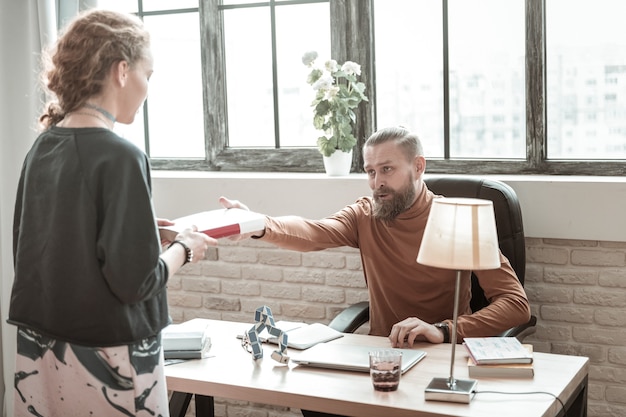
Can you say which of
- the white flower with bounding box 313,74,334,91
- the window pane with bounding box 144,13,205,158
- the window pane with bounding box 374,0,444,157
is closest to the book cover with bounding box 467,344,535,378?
the window pane with bounding box 374,0,444,157

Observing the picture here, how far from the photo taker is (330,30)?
3.58m

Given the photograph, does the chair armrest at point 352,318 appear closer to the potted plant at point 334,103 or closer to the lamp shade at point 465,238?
the potted plant at point 334,103

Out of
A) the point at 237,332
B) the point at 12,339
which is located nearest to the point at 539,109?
the point at 237,332

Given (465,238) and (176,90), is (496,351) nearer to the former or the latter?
(465,238)

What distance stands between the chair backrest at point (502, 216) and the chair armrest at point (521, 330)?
0.50ft

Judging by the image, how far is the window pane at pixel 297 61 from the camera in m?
3.63

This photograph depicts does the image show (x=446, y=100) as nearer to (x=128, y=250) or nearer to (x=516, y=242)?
(x=516, y=242)

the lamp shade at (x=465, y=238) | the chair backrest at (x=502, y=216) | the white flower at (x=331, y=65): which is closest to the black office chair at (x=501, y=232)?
the chair backrest at (x=502, y=216)

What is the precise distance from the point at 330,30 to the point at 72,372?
2.12m

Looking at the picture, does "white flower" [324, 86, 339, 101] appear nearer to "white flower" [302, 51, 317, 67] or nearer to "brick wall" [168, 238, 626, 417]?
"white flower" [302, 51, 317, 67]

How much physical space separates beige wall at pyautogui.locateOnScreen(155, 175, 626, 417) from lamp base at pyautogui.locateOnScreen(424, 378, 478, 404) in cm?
115

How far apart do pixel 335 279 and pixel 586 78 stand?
1241 millimetres

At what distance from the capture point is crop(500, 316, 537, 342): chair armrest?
271cm

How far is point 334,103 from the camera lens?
341 centimetres
